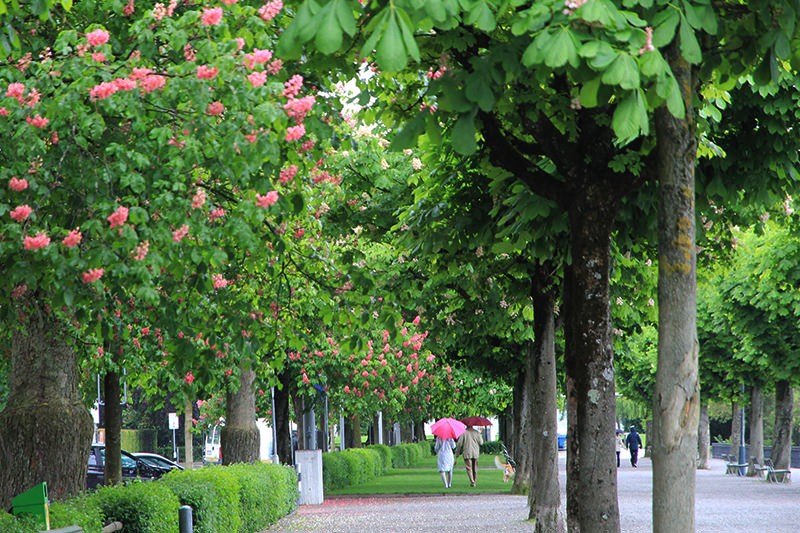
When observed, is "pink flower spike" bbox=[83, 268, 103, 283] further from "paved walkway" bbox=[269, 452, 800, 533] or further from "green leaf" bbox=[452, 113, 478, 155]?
"paved walkway" bbox=[269, 452, 800, 533]

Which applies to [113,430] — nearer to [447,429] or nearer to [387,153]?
[387,153]

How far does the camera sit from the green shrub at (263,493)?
19812mm

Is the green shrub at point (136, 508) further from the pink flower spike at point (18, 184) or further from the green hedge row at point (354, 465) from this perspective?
the green hedge row at point (354, 465)

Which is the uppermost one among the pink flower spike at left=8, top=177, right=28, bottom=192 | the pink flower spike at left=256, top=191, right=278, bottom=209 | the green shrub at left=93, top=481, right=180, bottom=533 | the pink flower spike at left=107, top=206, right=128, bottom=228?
the pink flower spike at left=8, top=177, right=28, bottom=192

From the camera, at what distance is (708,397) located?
182ft

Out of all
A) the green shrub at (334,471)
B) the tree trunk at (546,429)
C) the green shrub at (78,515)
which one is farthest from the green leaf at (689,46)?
the green shrub at (334,471)

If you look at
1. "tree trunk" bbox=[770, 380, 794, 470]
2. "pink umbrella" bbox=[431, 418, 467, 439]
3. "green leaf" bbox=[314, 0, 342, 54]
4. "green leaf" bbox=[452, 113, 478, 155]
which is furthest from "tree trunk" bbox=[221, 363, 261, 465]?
"tree trunk" bbox=[770, 380, 794, 470]

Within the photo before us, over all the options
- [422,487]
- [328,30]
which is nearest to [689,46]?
[328,30]

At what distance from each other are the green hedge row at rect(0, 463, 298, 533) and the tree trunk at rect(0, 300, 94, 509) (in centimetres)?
51

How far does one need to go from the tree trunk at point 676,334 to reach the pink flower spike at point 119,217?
11.1 feet

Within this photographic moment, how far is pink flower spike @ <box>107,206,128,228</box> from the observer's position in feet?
27.0

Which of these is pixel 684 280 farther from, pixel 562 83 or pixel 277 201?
pixel 277 201

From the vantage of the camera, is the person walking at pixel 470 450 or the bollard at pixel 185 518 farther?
the person walking at pixel 470 450

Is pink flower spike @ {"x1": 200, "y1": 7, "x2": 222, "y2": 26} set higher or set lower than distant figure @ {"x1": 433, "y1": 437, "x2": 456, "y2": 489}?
higher
